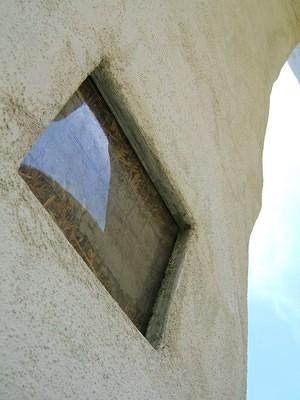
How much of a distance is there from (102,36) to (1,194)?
54 cm

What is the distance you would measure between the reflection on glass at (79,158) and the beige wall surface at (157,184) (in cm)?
7

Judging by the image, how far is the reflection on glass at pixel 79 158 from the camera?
1106 millimetres

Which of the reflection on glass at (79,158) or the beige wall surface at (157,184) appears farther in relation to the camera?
the reflection on glass at (79,158)

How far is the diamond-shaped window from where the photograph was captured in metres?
1.13

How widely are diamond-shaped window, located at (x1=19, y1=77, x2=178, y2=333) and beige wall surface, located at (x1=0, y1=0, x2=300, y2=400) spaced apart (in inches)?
2.2

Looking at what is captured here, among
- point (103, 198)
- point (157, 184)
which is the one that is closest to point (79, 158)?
Answer: point (103, 198)

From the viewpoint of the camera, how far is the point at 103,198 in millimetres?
1305

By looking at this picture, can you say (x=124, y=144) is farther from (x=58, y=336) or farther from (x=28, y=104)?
(x=58, y=336)

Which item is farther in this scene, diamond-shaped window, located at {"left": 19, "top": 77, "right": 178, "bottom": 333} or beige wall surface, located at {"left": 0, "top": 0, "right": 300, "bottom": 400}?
diamond-shaped window, located at {"left": 19, "top": 77, "right": 178, "bottom": 333}

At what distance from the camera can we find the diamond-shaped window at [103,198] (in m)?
1.13

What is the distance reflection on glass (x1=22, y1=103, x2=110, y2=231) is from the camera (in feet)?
3.63

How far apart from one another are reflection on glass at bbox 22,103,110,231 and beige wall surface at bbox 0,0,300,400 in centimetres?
7

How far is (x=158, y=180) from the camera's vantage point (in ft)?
5.09

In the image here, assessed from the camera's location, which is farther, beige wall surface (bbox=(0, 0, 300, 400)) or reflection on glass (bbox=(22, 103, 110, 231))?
reflection on glass (bbox=(22, 103, 110, 231))
